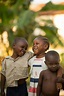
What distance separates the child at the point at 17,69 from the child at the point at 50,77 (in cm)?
35

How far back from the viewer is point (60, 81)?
229 centimetres

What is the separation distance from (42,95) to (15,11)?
5.43m

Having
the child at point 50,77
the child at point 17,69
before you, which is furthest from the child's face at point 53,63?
the child at point 17,69

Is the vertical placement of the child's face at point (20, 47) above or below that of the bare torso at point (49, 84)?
above

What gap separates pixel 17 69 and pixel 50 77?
0.47 m

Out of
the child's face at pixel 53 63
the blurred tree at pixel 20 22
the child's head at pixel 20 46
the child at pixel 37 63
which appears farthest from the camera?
the blurred tree at pixel 20 22

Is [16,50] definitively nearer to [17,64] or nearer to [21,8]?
[17,64]

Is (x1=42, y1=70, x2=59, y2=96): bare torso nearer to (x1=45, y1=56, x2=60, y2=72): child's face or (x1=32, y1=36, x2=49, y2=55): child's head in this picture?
(x1=45, y1=56, x2=60, y2=72): child's face

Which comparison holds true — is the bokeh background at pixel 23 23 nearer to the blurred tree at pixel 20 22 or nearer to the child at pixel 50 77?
the blurred tree at pixel 20 22

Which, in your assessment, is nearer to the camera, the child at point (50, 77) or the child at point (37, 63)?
the child at point (50, 77)

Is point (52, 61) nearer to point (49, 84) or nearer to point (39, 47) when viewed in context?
point (49, 84)

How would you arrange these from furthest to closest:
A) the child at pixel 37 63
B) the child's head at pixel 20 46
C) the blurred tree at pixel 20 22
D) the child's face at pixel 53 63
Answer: the blurred tree at pixel 20 22, the child's head at pixel 20 46, the child at pixel 37 63, the child's face at pixel 53 63

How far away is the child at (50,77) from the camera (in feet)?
7.77

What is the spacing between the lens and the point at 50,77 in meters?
2.42
